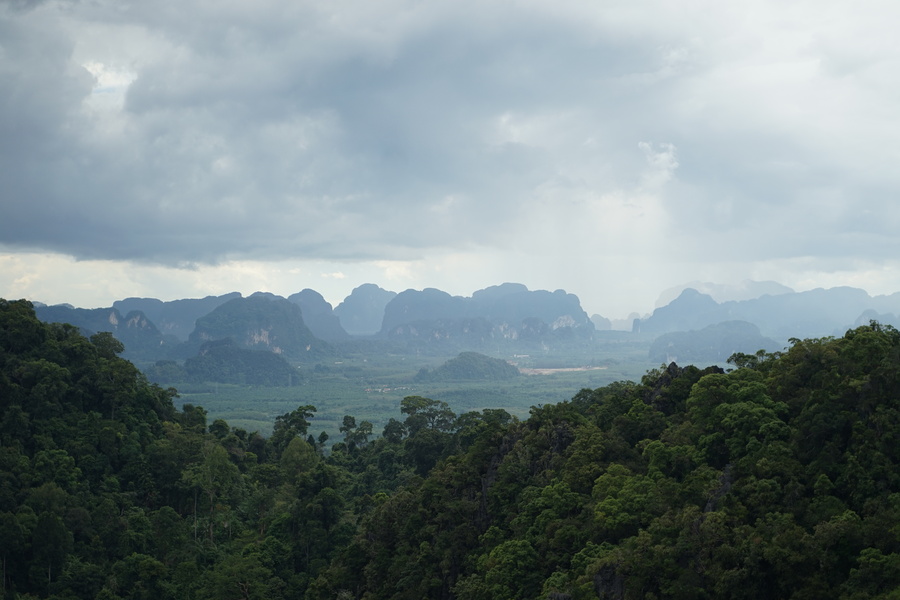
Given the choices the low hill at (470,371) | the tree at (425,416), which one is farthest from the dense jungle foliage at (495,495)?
the low hill at (470,371)

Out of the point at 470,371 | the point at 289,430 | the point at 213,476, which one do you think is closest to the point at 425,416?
the point at 289,430

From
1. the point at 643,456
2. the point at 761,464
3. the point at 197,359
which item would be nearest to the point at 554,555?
the point at 643,456

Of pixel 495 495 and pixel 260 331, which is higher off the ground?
pixel 260 331

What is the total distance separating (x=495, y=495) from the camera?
25625 mm

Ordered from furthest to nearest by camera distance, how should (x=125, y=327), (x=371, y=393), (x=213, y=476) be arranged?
(x=125, y=327)
(x=371, y=393)
(x=213, y=476)

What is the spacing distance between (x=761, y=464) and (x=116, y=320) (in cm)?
20124

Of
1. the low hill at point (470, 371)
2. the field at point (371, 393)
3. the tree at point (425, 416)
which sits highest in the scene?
the tree at point (425, 416)

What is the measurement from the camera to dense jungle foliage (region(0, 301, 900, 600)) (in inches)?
683

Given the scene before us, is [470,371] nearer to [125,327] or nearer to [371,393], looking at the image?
[371,393]

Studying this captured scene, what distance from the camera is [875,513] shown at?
1650 cm

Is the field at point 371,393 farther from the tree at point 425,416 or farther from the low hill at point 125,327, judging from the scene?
the low hill at point 125,327

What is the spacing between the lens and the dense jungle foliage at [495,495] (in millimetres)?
17359

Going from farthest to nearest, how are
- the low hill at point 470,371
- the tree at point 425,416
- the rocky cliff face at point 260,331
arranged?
the rocky cliff face at point 260,331 → the low hill at point 470,371 → the tree at point 425,416

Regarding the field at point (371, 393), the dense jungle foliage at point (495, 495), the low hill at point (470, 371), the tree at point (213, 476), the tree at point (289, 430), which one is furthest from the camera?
the low hill at point (470, 371)
